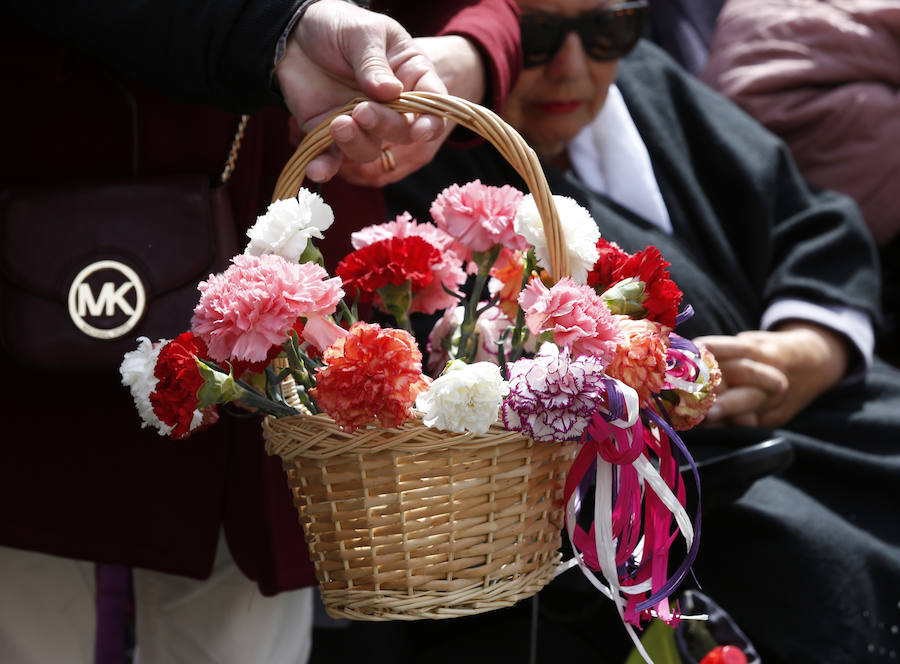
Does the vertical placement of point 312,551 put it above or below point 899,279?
above

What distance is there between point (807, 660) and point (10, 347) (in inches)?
44.7

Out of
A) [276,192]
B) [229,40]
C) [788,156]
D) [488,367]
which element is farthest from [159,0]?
[788,156]

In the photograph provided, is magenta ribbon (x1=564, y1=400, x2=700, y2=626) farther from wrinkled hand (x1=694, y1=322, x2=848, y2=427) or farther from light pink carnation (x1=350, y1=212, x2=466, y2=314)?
wrinkled hand (x1=694, y1=322, x2=848, y2=427)

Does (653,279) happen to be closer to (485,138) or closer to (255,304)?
(485,138)

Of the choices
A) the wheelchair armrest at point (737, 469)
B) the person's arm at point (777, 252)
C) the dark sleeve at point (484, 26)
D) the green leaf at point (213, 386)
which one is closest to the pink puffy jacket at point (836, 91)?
the person's arm at point (777, 252)

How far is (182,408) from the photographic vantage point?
2.31ft

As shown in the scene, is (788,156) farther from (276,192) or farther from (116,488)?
(116,488)

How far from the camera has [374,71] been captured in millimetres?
788

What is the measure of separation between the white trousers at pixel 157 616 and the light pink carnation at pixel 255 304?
50 cm

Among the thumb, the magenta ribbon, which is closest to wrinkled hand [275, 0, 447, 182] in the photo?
the thumb

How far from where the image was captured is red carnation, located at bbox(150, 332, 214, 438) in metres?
0.70

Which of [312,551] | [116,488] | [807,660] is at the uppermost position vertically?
[312,551]

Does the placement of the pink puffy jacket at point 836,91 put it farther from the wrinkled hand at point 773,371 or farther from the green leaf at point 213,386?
the green leaf at point 213,386

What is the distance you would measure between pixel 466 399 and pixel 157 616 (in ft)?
2.28
